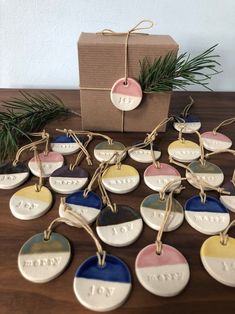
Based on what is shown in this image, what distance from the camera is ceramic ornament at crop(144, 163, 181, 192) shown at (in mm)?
432

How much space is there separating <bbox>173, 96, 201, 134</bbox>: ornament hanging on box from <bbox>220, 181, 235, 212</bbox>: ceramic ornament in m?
0.15

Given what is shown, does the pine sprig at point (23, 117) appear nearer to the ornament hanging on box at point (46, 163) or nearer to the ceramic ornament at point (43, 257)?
the ornament hanging on box at point (46, 163)

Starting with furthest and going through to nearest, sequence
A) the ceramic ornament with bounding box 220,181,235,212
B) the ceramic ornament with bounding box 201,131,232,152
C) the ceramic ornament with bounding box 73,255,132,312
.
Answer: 1. the ceramic ornament with bounding box 201,131,232,152
2. the ceramic ornament with bounding box 220,181,235,212
3. the ceramic ornament with bounding box 73,255,132,312

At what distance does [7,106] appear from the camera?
57cm

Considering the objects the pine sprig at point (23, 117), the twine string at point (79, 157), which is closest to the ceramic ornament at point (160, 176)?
the twine string at point (79, 157)

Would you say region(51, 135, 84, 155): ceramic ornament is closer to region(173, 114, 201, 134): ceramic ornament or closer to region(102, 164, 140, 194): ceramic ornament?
region(102, 164, 140, 194): ceramic ornament

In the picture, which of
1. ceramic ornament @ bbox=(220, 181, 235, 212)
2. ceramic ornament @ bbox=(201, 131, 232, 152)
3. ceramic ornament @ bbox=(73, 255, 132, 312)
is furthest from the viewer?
ceramic ornament @ bbox=(201, 131, 232, 152)

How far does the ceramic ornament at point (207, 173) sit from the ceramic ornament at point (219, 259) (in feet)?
0.34

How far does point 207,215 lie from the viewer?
39 centimetres

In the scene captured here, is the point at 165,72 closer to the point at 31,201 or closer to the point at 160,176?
the point at 160,176

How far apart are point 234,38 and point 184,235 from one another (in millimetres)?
530

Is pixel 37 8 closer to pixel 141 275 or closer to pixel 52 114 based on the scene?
pixel 52 114

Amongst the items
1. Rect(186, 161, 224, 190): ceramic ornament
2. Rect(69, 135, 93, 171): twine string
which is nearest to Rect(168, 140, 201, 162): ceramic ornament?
Rect(186, 161, 224, 190): ceramic ornament

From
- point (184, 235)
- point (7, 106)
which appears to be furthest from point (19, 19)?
point (184, 235)
